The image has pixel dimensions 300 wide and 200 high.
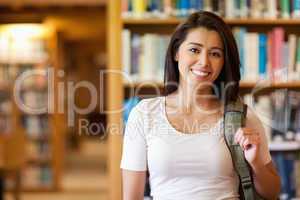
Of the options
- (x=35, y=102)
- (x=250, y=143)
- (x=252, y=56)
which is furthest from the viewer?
(x=35, y=102)

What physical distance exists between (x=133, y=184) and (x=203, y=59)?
49 centimetres

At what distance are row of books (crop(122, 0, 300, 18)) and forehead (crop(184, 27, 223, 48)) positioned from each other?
1284mm

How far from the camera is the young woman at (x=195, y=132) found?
185cm

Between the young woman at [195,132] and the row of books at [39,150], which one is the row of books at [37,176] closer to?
the row of books at [39,150]

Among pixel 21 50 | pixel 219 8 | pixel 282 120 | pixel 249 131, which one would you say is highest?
pixel 219 8

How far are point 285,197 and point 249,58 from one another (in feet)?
2.71

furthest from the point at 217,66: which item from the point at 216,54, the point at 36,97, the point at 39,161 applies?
the point at 39,161

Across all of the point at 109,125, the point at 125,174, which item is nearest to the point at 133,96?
the point at 109,125

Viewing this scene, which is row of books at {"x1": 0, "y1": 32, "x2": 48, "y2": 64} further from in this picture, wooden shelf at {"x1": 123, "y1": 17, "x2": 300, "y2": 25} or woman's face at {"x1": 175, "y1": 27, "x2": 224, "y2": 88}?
woman's face at {"x1": 175, "y1": 27, "x2": 224, "y2": 88}

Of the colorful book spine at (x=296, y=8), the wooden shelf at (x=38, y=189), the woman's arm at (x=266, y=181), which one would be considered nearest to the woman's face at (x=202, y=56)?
the woman's arm at (x=266, y=181)

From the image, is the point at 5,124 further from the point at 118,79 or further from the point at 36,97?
the point at 118,79

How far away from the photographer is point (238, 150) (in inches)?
73.7

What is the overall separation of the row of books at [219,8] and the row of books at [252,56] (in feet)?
0.34

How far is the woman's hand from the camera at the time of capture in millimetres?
1826
